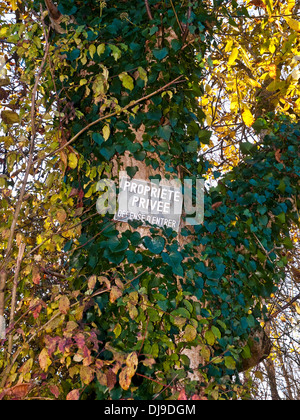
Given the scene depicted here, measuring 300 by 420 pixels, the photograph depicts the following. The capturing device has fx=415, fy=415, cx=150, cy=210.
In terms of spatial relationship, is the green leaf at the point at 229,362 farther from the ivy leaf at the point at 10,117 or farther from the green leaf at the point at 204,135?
the ivy leaf at the point at 10,117

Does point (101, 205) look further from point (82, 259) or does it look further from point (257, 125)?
point (257, 125)

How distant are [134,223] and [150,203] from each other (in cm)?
18

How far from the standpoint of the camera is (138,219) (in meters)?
2.38

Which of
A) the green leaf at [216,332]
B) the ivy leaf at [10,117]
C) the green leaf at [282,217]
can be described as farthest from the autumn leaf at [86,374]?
the green leaf at [282,217]

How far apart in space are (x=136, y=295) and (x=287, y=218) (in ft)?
5.36

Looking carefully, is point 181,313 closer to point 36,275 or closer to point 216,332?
point 216,332

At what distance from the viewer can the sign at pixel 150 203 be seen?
7.80 feet

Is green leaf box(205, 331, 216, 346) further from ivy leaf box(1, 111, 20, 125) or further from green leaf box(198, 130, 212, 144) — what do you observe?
ivy leaf box(1, 111, 20, 125)

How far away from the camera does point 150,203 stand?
2428mm

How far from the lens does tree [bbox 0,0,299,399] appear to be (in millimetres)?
2154

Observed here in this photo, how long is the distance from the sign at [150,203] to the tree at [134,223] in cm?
7

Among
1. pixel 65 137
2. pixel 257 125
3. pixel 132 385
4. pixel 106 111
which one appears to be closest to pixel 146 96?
pixel 106 111

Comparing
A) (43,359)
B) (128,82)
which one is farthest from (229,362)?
(128,82)

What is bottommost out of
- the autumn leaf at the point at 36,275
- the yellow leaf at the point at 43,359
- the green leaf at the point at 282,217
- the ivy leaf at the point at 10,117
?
the yellow leaf at the point at 43,359
